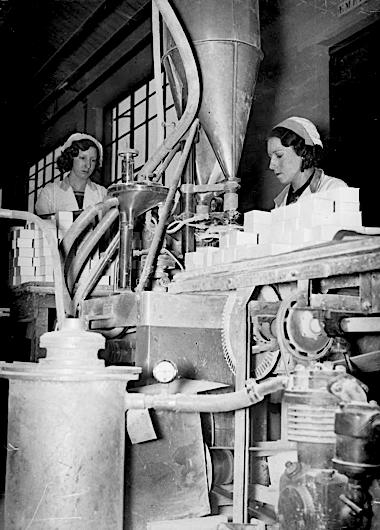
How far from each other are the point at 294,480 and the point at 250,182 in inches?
192

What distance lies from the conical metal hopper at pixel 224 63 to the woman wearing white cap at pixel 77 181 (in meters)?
2.50

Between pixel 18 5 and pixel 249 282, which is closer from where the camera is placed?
pixel 249 282

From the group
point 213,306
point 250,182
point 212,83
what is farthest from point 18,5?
point 213,306

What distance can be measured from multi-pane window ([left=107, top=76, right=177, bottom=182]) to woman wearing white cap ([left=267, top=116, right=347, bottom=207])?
326 cm

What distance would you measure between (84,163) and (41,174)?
5668mm

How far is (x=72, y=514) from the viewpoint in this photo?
1.89 metres

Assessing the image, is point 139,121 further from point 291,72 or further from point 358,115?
point 358,115

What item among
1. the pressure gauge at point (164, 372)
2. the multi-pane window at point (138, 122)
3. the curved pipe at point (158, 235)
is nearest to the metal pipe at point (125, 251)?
the curved pipe at point (158, 235)

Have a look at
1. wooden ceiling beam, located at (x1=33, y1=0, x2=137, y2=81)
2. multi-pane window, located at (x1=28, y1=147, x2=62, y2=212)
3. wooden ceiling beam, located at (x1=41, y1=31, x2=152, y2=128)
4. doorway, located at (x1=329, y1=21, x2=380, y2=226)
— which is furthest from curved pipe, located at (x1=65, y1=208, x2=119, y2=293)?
multi-pane window, located at (x1=28, y1=147, x2=62, y2=212)

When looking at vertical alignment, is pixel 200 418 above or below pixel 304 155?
below

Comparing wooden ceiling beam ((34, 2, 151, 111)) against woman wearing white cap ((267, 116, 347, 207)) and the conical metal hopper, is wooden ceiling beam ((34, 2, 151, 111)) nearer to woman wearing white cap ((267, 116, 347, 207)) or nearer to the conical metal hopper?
woman wearing white cap ((267, 116, 347, 207))

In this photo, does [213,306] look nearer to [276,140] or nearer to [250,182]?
[276,140]

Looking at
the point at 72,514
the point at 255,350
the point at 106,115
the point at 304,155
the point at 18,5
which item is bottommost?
the point at 72,514

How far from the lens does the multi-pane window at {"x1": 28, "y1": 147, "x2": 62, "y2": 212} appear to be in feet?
34.2
